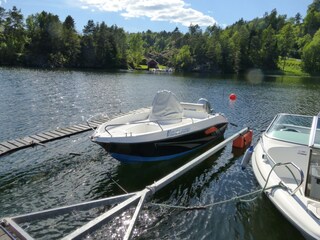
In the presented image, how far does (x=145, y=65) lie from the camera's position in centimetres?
11262

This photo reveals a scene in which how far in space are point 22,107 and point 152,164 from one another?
15.8m

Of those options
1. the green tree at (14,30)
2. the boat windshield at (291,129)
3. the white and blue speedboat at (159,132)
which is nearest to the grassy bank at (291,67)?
the green tree at (14,30)

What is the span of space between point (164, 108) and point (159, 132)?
2.39m

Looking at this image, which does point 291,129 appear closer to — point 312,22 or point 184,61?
point 184,61

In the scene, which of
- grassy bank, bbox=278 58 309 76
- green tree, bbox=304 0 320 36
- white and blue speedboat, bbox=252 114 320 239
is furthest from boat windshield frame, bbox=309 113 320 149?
green tree, bbox=304 0 320 36

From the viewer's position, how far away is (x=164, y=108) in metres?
14.2

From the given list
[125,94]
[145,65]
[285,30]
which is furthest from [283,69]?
[125,94]

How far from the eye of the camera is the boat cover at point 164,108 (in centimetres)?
1405

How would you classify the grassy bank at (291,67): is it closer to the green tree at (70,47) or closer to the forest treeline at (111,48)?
the forest treeline at (111,48)

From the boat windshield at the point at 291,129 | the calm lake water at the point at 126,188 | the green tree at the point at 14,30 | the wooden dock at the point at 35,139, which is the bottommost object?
the calm lake water at the point at 126,188

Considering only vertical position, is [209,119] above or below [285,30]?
below

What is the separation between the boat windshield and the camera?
10.2 m

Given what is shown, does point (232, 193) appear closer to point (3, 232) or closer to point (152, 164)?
point (152, 164)

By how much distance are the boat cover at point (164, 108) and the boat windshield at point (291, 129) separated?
183 inches
